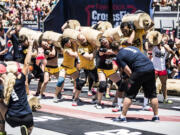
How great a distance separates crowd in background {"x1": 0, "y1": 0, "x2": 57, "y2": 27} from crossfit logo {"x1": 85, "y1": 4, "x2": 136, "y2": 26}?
14.9 ft

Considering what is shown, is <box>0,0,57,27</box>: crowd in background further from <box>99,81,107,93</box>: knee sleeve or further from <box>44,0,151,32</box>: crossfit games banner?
<box>99,81,107,93</box>: knee sleeve

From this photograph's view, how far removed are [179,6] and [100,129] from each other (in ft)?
51.5

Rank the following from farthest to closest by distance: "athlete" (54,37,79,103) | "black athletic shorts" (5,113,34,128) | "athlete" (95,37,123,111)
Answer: "athlete" (54,37,79,103) < "athlete" (95,37,123,111) < "black athletic shorts" (5,113,34,128)

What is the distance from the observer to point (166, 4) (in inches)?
930

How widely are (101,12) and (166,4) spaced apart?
5.92 m

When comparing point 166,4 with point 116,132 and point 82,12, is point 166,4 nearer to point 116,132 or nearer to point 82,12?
point 82,12

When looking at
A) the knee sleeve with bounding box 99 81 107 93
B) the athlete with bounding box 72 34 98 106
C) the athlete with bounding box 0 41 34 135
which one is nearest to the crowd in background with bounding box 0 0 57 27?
the athlete with bounding box 72 34 98 106

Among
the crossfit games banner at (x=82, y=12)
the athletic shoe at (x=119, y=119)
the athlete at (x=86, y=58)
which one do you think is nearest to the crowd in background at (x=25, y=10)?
the crossfit games banner at (x=82, y=12)

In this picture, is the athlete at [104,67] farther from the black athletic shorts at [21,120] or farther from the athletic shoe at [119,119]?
the black athletic shorts at [21,120]

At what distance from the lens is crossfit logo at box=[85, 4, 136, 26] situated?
18516mm

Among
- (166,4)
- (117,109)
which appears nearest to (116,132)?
(117,109)

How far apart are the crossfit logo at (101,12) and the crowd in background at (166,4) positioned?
16.3ft

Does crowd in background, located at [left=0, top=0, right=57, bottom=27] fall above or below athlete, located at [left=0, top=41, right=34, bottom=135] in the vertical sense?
above

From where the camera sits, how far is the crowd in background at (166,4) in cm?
2311
